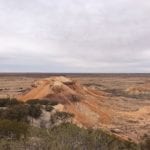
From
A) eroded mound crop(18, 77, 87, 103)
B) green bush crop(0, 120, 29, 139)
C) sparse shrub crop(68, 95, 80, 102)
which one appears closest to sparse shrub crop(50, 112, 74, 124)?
green bush crop(0, 120, 29, 139)

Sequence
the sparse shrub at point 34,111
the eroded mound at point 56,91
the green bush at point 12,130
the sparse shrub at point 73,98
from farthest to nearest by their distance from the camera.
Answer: the eroded mound at point 56,91 → the sparse shrub at point 73,98 → the sparse shrub at point 34,111 → the green bush at point 12,130

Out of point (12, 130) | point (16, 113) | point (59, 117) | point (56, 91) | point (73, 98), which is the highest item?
point (56, 91)

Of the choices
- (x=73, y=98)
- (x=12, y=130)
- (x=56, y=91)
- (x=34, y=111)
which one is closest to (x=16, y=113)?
(x=34, y=111)

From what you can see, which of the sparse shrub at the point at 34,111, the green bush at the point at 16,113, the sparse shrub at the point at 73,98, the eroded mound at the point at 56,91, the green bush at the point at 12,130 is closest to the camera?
the green bush at the point at 12,130

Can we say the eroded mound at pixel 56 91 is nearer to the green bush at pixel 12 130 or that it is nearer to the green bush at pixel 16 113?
the green bush at pixel 16 113

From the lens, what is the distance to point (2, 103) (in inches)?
1045

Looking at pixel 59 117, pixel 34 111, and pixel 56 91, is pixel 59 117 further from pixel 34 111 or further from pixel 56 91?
pixel 56 91

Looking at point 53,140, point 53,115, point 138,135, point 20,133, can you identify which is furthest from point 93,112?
point 53,140

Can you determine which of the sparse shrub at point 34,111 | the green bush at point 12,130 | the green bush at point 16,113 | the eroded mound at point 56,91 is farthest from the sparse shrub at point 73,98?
the green bush at point 12,130

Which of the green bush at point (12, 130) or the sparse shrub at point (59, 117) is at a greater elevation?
the green bush at point (12, 130)

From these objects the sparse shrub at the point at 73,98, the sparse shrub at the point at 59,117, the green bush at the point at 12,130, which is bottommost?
the sparse shrub at the point at 59,117

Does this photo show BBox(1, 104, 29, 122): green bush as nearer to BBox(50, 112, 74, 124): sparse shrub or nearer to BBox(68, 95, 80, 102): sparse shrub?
BBox(50, 112, 74, 124): sparse shrub

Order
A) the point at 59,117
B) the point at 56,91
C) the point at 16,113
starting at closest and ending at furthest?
the point at 16,113 → the point at 59,117 → the point at 56,91

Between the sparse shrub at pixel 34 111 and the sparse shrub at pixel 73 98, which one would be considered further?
the sparse shrub at pixel 73 98
